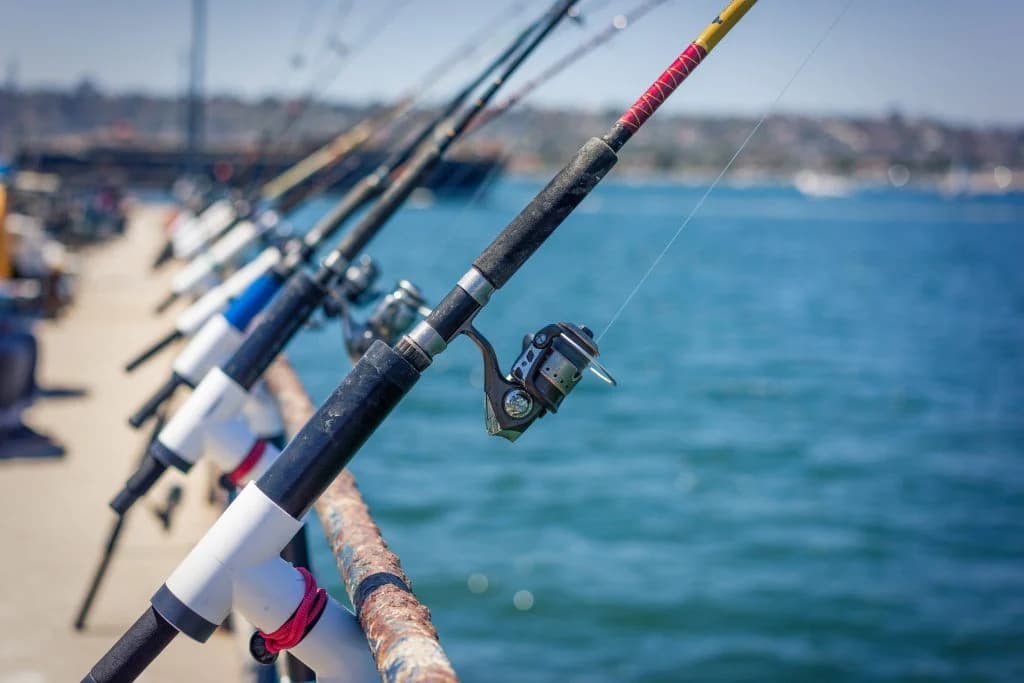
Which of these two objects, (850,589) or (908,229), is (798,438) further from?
(908,229)

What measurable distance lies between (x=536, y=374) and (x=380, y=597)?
486 mm

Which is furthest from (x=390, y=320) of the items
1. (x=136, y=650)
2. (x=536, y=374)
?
(x=136, y=650)

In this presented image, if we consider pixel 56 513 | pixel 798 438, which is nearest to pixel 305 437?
pixel 56 513

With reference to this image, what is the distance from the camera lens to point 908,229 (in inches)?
4247

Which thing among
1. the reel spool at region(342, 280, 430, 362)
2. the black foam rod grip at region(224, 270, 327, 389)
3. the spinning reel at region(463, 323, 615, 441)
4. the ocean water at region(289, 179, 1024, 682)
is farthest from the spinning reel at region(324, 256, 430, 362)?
the ocean water at region(289, 179, 1024, 682)

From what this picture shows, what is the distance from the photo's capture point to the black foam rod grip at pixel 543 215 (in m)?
2.24

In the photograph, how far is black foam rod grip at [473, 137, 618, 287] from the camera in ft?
7.35

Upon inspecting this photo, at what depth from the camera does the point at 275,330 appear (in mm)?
3289

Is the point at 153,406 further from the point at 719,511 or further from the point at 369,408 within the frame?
the point at 719,511

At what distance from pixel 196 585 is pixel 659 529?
34.7 feet

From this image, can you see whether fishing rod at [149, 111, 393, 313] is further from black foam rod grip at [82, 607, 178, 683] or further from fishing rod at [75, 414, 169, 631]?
black foam rod grip at [82, 607, 178, 683]

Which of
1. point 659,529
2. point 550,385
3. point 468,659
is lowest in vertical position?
point 550,385

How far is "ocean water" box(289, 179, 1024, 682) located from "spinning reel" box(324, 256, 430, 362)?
179cm

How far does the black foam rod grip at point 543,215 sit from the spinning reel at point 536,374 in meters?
0.12
